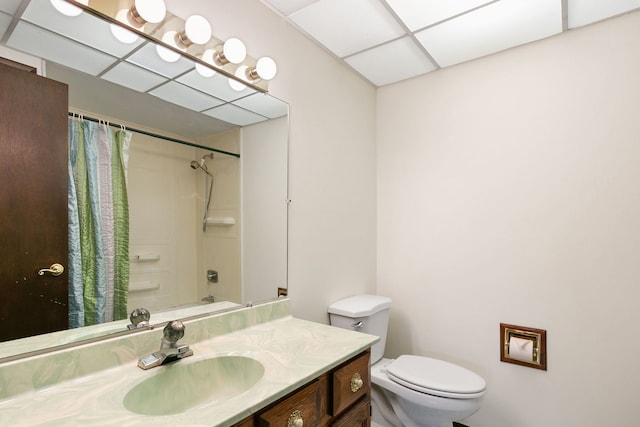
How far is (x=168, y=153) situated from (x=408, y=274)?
1.63 m

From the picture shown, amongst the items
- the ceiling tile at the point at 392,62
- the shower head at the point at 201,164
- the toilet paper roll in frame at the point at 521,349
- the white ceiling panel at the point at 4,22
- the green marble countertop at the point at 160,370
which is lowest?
the toilet paper roll in frame at the point at 521,349

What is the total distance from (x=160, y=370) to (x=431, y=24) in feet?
6.03

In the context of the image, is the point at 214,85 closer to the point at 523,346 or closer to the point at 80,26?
the point at 80,26

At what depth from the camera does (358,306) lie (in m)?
1.82

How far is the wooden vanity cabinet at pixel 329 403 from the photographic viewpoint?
815 millimetres

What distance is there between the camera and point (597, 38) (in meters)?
1.62

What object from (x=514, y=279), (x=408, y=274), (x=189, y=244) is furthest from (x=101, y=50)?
(x=514, y=279)

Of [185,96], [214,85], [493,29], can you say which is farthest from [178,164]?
[493,29]

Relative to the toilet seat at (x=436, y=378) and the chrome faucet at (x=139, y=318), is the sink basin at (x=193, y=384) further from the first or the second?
the toilet seat at (x=436, y=378)

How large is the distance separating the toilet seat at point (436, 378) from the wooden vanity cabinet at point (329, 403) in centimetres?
47

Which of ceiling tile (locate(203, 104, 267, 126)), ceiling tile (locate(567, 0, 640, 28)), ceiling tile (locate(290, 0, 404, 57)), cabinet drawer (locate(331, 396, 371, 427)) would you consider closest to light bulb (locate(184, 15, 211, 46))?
ceiling tile (locate(203, 104, 267, 126))

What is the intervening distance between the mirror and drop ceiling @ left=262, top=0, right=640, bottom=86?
49 cm

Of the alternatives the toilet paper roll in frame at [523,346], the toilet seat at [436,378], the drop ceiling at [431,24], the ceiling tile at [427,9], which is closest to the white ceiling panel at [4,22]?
the drop ceiling at [431,24]

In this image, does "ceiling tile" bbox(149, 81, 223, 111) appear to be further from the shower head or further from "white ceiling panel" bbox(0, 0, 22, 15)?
"white ceiling panel" bbox(0, 0, 22, 15)
